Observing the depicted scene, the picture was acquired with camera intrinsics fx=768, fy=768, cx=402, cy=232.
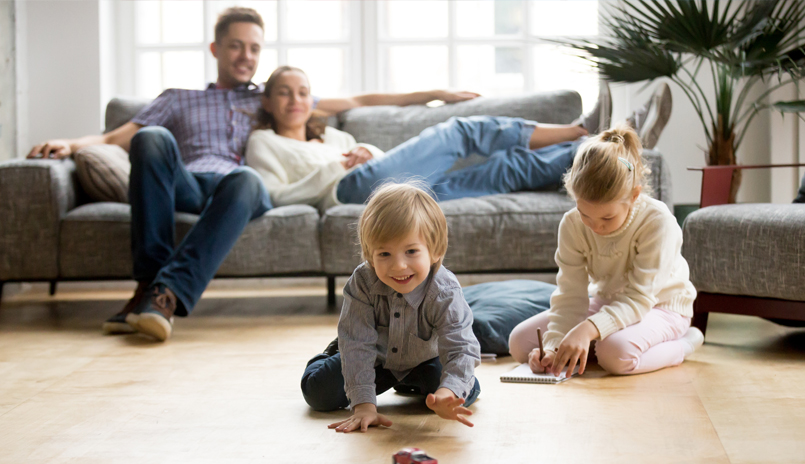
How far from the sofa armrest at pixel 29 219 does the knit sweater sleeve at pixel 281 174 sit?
66cm

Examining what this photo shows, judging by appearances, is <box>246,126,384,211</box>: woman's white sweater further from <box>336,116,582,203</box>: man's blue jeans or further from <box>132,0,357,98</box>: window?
<box>132,0,357,98</box>: window

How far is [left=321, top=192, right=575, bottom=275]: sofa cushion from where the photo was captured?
2.46 meters

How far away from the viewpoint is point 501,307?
2.00 metres

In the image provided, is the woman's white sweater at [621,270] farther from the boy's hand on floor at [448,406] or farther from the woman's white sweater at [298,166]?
the woman's white sweater at [298,166]

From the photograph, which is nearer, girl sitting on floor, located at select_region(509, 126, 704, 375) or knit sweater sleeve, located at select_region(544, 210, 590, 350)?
girl sitting on floor, located at select_region(509, 126, 704, 375)

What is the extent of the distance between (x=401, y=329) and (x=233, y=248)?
125cm

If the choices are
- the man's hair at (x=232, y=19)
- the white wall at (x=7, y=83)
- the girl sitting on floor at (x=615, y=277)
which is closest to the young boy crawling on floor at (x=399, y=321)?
the girl sitting on floor at (x=615, y=277)

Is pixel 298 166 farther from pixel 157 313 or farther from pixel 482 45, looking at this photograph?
pixel 482 45

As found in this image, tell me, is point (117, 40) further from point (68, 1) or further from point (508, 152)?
point (508, 152)

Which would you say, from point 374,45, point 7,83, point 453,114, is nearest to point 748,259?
point 453,114

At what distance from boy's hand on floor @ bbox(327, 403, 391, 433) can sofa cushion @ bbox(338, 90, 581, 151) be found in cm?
182

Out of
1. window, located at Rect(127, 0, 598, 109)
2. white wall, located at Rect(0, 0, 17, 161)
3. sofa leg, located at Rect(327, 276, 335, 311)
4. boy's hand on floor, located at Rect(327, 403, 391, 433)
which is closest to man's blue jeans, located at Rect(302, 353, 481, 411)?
boy's hand on floor, located at Rect(327, 403, 391, 433)

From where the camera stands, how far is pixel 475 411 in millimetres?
1397

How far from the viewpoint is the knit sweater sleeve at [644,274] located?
163cm
